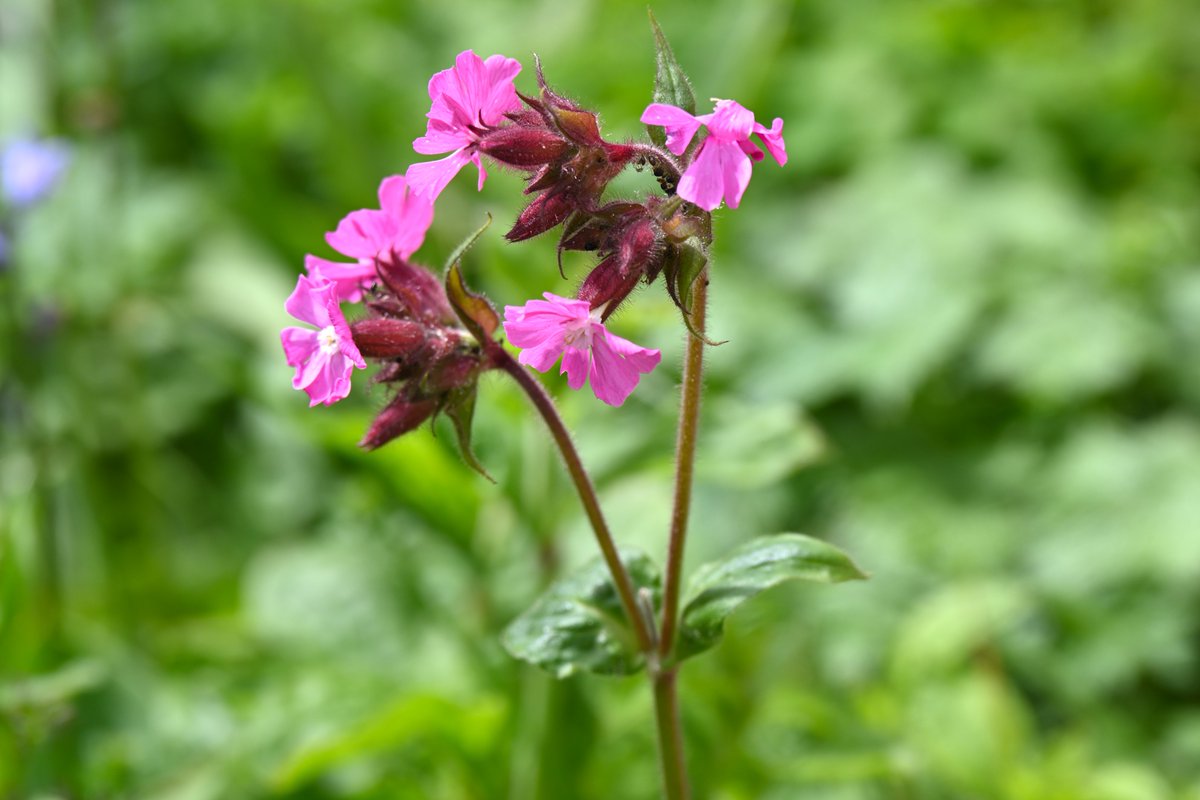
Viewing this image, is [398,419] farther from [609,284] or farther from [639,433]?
[639,433]

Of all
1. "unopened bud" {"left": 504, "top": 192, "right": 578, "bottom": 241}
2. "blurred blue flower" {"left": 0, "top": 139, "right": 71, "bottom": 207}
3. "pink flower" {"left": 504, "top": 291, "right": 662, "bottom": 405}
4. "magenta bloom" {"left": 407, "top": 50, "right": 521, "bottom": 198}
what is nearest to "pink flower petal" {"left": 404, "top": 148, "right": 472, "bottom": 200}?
"magenta bloom" {"left": 407, "top": 50, "right": 521, "bottom": 198}

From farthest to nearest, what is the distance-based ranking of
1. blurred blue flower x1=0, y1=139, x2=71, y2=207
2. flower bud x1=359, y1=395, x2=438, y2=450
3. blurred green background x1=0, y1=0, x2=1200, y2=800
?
blurred blue flower x1=0, y1=139, x2=71, y2=207 < blurred green background x1=0, y1=0, x2=1200, y2=800 < flower bud x1=359, y1=395, x2=438, y2=450

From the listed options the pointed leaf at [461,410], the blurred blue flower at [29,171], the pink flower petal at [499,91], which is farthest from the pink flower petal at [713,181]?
the blurred blue flower at [29,171]

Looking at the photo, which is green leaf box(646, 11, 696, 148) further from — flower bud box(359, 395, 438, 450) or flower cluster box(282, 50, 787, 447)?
flower bud box(359, 395, 438, 450)

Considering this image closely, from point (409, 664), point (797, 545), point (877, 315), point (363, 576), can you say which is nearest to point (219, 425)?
point (363, 576)

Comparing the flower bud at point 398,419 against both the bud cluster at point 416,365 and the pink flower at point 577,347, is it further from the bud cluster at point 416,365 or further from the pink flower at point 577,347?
the pink flower at point 577,347

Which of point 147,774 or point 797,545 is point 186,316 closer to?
point 147,774

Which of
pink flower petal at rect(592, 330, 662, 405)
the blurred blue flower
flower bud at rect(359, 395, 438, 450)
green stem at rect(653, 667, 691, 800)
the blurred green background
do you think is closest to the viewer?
pink flower petal at rect(592, 330, 662, 405)
